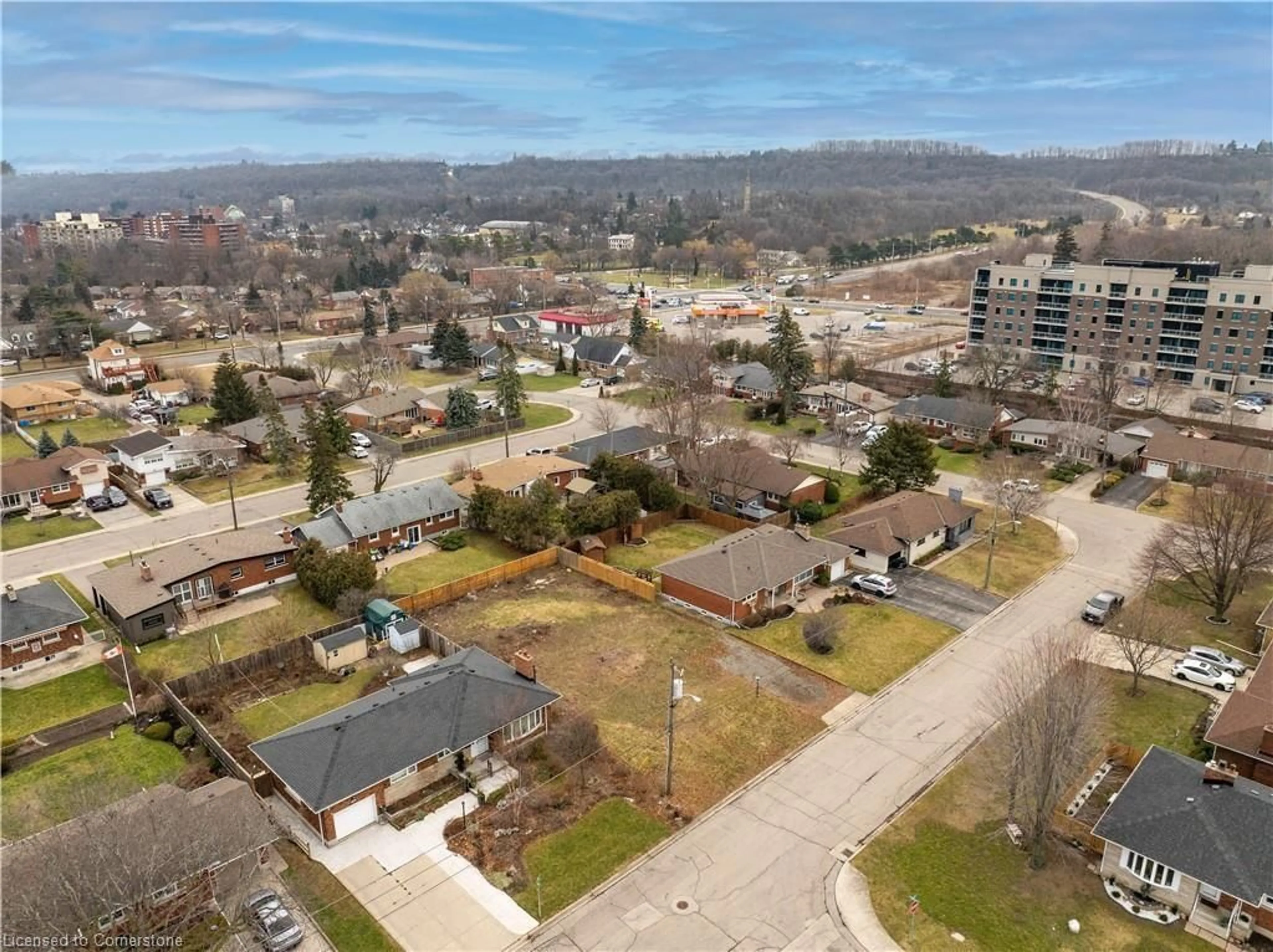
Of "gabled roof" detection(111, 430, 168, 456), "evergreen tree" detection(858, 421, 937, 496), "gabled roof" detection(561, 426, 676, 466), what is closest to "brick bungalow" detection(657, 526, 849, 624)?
"evergreen tree" detection(858, 421, 937, 496)

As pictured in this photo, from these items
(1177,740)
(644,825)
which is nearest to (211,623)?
(644,825)

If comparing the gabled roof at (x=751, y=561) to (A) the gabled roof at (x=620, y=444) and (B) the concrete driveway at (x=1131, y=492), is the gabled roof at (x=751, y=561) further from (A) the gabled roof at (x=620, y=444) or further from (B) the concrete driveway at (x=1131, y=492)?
(B) the concrete driveway at (x=1131, y=492)

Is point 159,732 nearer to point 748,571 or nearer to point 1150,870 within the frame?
point 748,571

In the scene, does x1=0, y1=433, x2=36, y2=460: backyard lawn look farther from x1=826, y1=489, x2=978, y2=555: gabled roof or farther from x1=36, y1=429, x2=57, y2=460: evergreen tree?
x1=826, y1=489, x2=978, y2=555: gabled roof

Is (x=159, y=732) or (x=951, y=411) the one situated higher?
(x=951, y=411)

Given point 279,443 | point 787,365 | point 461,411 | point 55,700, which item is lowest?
point 55,700

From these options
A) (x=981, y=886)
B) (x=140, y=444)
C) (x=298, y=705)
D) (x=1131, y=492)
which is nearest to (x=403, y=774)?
(x=298, y=705)

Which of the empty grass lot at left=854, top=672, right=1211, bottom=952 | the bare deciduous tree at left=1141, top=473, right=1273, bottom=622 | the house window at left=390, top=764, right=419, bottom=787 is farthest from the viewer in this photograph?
the bare deciduous tree at left=1141, top=473, right=1273, bottom=622
